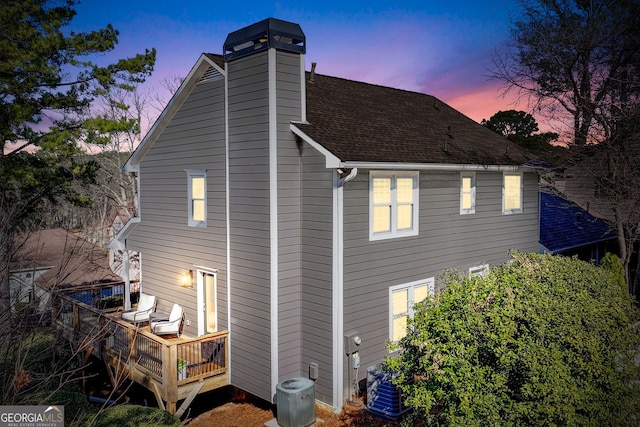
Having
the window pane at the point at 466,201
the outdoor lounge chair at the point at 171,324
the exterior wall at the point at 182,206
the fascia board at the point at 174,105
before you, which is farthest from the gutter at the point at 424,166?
the outdoor lounge chair at the point at 171,324

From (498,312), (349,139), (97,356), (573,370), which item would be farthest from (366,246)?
(97,356)

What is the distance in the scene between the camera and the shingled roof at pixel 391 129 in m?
9.82

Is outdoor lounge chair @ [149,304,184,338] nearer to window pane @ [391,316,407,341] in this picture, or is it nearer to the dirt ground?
the dirt ground

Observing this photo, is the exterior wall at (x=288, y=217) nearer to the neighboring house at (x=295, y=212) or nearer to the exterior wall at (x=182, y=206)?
the neighboring house at (x=295, y=212)

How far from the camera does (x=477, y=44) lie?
62.8ft

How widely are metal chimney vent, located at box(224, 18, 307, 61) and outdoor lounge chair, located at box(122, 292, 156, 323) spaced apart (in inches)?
287

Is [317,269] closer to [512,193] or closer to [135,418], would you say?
[135,418]

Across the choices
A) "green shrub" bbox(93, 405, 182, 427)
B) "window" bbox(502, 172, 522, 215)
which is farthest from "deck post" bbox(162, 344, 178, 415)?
"window" bbox(502, 172, 522, 215)

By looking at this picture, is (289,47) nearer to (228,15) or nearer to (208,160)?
(208,160)

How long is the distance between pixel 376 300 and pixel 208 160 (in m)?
5.24

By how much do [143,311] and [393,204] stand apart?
7.70 meters

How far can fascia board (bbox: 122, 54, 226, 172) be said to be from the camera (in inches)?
424

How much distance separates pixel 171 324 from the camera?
37.3ft

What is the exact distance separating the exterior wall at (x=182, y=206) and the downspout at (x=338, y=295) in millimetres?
2866
